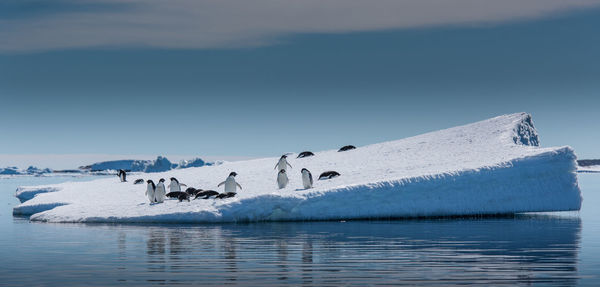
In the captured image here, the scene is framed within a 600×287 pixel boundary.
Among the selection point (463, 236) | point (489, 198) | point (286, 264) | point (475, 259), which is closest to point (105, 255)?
point (286, 264)

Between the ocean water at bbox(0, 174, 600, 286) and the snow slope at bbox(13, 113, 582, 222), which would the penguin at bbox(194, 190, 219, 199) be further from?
the ocean water at bbox(0, 174, 600, 286)

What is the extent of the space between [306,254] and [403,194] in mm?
10342

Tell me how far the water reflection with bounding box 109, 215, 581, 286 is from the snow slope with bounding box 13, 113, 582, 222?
1060mm

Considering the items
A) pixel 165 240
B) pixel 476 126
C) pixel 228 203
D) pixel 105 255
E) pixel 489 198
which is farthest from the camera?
pixel 476 126

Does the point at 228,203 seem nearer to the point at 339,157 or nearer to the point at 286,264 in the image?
the point at 286,264

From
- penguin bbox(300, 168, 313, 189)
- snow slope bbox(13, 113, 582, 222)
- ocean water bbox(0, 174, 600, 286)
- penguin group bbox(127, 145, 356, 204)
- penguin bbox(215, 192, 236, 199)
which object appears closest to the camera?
ocean water bbox(0, 174, 600, 286)

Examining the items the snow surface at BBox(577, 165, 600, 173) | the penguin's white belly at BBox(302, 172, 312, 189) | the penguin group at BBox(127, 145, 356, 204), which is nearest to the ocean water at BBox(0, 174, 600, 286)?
the penguin's white belly at BBox(302, 172, 312, 189)

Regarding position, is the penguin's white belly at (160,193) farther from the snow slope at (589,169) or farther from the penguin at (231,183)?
the snow slope at (589,169)

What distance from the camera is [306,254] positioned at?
53.8 ft

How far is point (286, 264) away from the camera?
14.8 metres

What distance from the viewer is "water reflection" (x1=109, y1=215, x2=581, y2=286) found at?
42.9 feet

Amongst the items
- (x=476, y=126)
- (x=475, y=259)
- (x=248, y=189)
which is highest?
(x=476, y=126)

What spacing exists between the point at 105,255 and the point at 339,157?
71.2 feet

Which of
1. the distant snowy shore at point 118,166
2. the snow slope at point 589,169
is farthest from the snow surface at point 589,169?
the distant snowy shore at point 118,166
